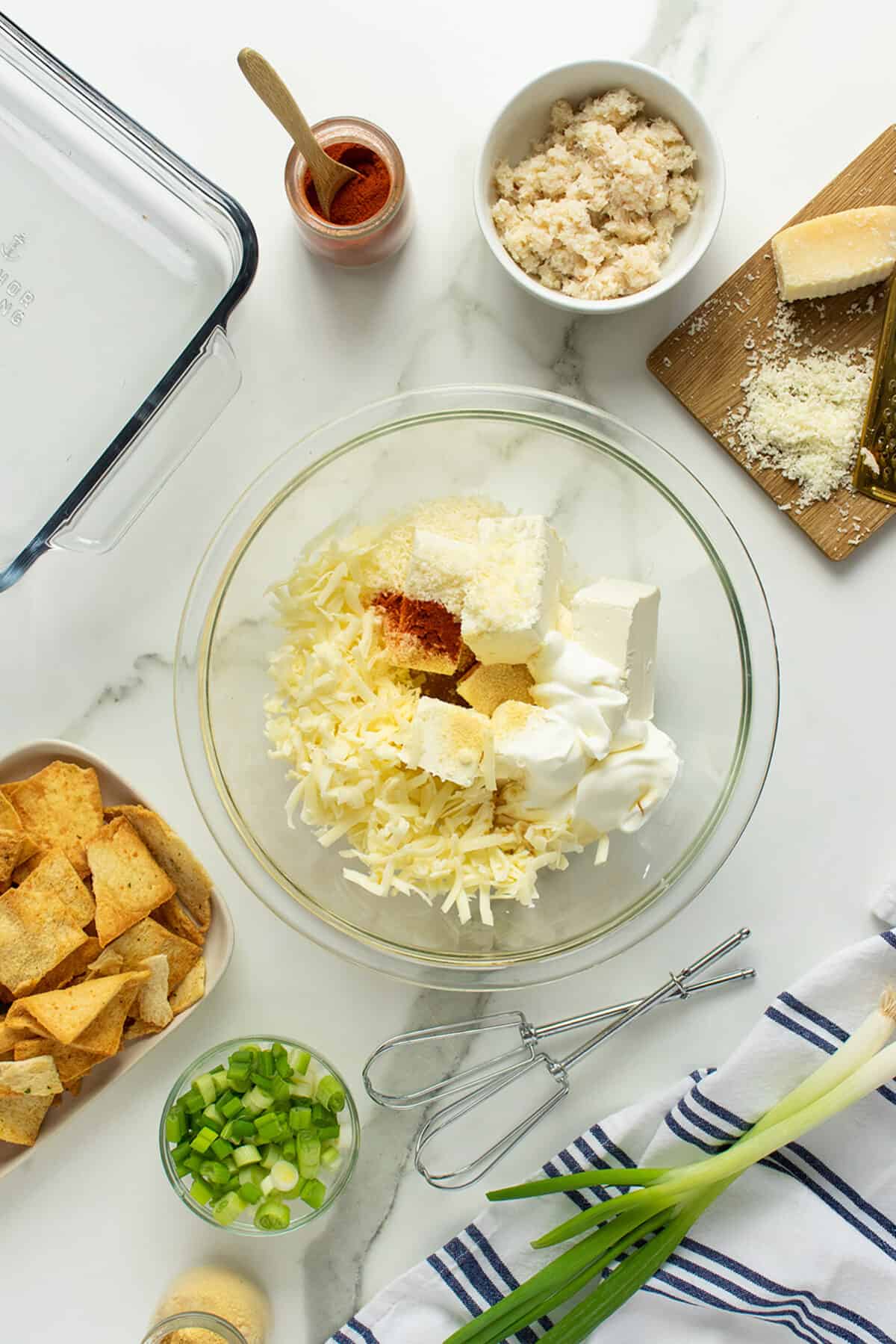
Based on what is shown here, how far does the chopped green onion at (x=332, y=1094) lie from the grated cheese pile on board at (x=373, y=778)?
0.37 m

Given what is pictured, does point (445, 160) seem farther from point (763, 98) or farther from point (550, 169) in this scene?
point (763, 98)

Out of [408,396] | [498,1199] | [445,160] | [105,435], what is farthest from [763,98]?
[498,1199]

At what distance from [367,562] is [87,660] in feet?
1.72

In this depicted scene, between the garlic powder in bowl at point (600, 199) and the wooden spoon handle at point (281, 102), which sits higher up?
the garlic powder in bowl at point (600, 199)

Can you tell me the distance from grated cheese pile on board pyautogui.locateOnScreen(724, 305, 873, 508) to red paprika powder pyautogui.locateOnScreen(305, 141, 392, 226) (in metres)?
0.62

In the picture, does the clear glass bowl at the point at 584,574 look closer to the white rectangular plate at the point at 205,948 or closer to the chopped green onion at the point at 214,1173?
the white rectangular plate at the point at 205,948

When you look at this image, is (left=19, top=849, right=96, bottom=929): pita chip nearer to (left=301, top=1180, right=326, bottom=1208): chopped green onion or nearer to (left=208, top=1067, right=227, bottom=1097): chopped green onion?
(left=208, top=1067, right=227, bottom=1097): chopped green onion

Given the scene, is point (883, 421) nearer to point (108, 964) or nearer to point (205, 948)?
point (205, 948)

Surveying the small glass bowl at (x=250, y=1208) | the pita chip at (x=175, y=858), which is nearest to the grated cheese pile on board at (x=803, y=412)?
the pita chip at (x=175, y=858)

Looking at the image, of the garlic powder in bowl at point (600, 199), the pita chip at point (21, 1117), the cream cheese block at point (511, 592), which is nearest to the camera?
the cream cheese block at point (511, 592)

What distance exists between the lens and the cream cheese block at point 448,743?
127 centimetres

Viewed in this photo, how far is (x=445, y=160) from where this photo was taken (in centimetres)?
156

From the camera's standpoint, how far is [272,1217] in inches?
60.3

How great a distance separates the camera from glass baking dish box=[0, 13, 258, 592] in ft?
5.11
